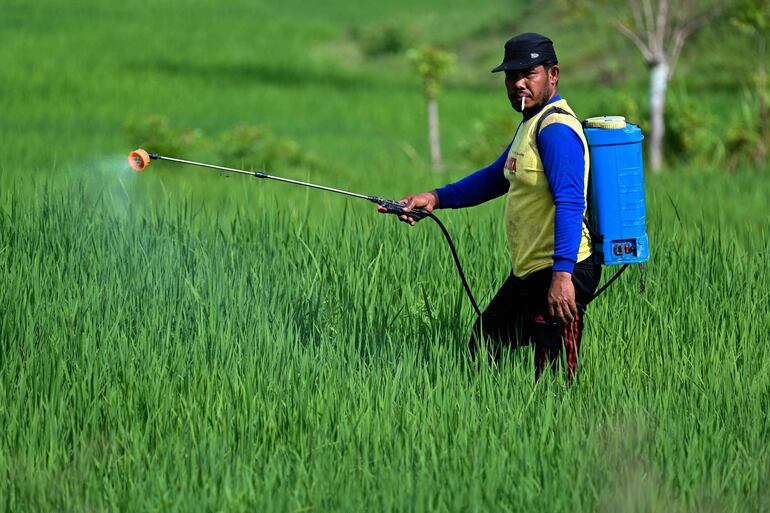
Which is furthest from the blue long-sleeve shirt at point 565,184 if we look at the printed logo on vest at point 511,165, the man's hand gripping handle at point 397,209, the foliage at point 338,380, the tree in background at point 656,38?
the tree in background at point 656,38

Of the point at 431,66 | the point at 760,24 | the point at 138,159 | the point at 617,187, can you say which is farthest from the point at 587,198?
the point at 431,66

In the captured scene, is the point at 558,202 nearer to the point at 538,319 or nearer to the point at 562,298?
the point at 562,298

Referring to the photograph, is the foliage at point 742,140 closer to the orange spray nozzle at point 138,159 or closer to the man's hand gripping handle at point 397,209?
the man's hand gripping handle at point 397,209

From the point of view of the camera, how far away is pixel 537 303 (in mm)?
3588

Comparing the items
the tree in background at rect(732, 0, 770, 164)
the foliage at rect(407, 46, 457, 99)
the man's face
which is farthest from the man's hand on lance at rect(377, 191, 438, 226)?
the foliage at rect(407, 46, 457, 99)

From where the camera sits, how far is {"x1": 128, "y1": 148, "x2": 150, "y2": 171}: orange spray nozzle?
389 centimetres

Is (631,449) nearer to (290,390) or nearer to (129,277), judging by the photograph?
(290,390)

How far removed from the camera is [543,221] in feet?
11.4

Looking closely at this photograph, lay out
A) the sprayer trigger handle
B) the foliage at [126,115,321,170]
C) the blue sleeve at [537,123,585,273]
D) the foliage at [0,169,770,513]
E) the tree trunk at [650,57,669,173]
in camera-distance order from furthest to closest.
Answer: the tree trunk at [650,57,669,173] → the foliage at [126,115,321,170] → the sprayer trigger handle → the blue sleeve at [537,123,585,273] → the foliage at [0,169,770,513]

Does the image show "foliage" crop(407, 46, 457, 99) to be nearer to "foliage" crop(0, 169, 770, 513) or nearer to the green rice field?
the green rice field

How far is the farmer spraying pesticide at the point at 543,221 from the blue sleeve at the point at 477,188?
0.11m

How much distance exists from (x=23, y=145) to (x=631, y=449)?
867 centimetres

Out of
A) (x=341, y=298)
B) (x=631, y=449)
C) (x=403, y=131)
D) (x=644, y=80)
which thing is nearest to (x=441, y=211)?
(x=341, y=298)

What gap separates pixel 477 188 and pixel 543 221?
1.49ft
